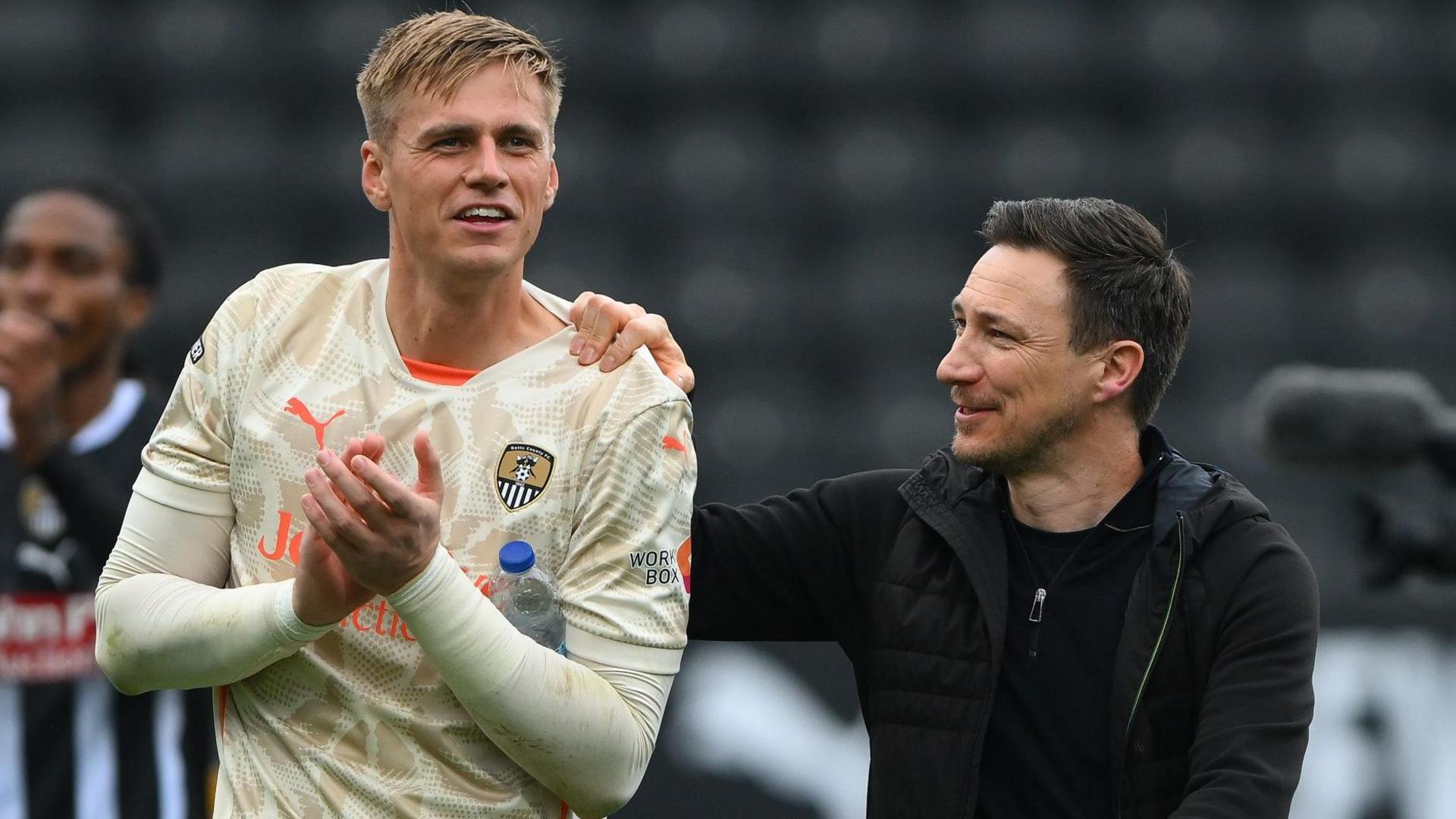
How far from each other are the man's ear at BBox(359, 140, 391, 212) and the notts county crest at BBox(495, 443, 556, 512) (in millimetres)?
352

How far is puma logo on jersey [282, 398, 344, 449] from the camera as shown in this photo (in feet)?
7.67

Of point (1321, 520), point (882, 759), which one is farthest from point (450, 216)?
point (1321, 520)

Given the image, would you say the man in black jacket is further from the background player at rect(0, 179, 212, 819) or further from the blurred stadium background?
the blurred stadium background

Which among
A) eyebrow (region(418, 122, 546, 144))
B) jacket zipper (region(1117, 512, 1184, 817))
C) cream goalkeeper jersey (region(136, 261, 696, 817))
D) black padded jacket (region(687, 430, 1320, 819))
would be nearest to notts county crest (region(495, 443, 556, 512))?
A: cream goalkeeper jersey (region(136, 261, 696, 817))

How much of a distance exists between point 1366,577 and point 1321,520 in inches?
129

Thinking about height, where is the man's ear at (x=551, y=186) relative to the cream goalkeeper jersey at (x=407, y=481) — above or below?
above

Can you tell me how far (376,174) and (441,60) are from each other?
0.58ft

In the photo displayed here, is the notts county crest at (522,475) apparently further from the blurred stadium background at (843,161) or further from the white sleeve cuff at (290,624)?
the blurred stadium background at (843,161)

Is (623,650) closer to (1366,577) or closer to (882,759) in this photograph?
(882,759)

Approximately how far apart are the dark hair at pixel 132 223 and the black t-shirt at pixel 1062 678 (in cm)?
261

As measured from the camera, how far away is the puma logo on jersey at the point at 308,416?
2.34m

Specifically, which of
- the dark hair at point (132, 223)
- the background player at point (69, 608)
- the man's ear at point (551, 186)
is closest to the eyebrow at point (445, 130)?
the man's ear at point (551, 186)

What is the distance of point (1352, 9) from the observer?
24.5ft

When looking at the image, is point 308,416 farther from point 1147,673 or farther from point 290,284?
point 1147,673
